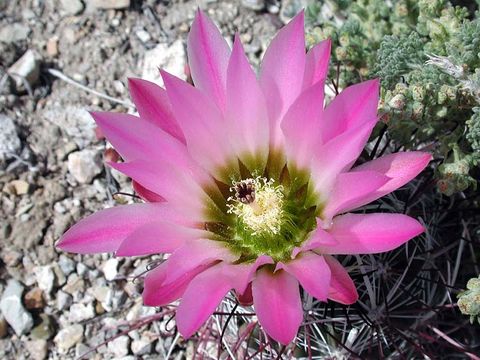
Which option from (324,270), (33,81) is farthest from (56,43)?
(324,270)

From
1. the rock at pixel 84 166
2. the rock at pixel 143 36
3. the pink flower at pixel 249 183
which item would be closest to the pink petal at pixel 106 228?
the pink flower at pixel 249 183

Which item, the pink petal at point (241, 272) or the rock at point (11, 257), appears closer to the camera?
the pink petal at point (241, 272)

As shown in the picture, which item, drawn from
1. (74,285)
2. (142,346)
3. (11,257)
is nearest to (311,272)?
(142,346)

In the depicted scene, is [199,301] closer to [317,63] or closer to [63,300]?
[317,63]

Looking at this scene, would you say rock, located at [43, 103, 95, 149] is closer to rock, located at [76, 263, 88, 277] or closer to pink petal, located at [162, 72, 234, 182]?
rock, located at [76, 263, 88, 277]

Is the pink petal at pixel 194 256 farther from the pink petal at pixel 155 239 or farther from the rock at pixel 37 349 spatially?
the rock at pixel 37 349

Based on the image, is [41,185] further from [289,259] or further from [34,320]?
[289,259]

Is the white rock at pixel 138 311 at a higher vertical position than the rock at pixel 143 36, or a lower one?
lower
